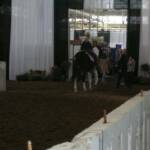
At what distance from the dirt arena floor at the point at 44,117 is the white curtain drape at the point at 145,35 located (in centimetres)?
861

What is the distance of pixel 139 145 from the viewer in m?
5.81

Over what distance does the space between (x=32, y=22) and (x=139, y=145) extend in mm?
19966

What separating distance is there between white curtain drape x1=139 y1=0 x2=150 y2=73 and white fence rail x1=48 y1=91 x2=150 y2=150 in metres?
17.7

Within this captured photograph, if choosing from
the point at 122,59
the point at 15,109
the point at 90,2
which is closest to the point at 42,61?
the point at 90,2

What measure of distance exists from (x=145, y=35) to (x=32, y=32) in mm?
5102

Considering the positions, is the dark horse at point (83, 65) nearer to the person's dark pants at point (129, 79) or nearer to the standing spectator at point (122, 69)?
the standing spectator at point (122, 69)

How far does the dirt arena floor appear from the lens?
28.5 ft

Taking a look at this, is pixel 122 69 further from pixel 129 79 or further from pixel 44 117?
pixel 44 117

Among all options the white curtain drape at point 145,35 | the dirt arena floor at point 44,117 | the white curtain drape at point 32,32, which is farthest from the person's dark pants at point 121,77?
the dirt arena floor at point 44,117

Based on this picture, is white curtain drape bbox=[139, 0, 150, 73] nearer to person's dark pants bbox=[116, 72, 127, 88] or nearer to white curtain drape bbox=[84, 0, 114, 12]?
white curtain drape bbox=[84, 0, 114, 12]

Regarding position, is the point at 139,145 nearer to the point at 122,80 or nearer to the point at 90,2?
the point at 122,80

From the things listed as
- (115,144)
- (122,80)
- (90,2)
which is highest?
(90,2)

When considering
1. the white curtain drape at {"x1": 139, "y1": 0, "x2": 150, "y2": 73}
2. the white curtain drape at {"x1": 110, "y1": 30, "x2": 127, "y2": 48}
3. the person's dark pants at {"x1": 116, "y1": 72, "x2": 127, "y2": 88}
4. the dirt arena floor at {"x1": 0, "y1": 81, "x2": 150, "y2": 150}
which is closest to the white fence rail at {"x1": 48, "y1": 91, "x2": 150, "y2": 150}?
the dirt arena floor at {"x1": 0, "y1": 81, "x2": 150, "y2": 150}

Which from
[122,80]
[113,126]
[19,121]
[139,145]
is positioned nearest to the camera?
[113,126]
